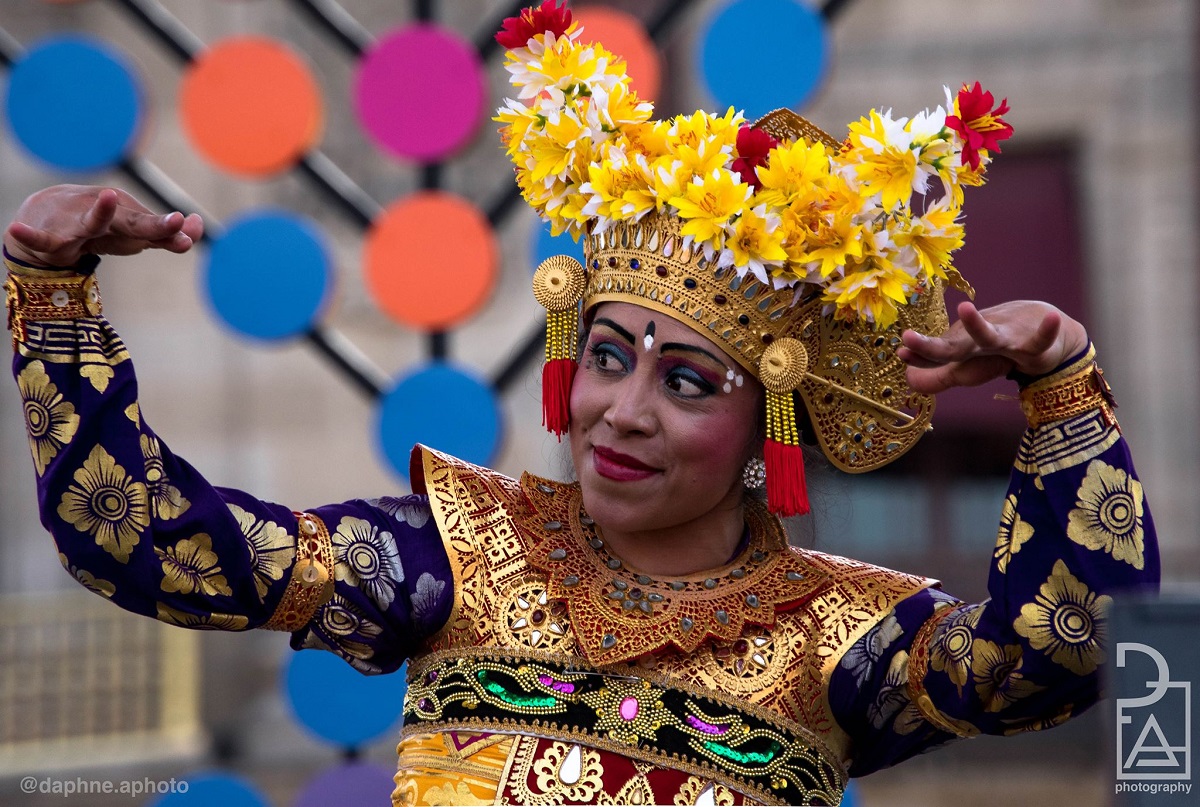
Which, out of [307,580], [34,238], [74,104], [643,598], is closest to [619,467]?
[643,598]

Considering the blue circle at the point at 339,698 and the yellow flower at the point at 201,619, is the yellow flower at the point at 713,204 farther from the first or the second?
the blue circle at the point at 339,698

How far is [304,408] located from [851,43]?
2.98 meters

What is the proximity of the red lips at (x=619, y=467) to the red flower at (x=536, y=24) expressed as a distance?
56cm

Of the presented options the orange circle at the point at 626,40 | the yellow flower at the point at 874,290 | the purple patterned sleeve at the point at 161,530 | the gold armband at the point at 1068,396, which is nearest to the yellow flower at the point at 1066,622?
the gold armband at the point at 1068,396

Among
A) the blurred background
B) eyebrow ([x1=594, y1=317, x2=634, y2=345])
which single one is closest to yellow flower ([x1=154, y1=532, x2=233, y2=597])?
eyebrow ([x1=594, y1=317, x2=634, y2=345])

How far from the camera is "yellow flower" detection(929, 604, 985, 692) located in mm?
2018

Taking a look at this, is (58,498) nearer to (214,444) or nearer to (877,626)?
(877,626)

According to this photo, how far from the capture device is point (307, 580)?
2.04 meters

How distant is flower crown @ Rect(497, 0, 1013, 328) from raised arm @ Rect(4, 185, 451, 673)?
57 centimetres

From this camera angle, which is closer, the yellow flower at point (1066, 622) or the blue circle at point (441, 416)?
the yellow flower at point (1066, 622)

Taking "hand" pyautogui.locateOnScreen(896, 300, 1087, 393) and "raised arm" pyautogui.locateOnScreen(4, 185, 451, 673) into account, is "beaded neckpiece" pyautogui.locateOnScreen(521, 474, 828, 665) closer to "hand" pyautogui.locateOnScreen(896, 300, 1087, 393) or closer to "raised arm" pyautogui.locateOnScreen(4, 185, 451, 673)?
"raised arm" pyautogui.locateOnScreen(4, 185, 451, 673)

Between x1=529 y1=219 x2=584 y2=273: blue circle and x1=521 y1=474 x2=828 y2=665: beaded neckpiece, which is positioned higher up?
x1=529 y1=219 x2=584 y2=273: blue circle

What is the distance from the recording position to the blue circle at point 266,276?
161 inches

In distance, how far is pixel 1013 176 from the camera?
7.61 meters
